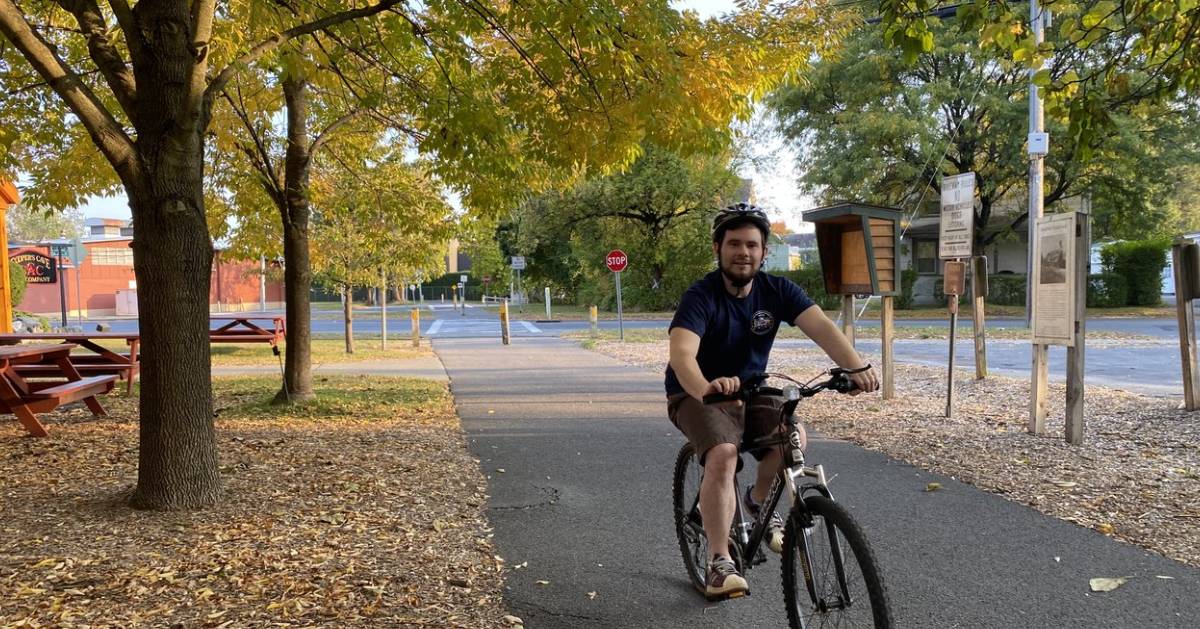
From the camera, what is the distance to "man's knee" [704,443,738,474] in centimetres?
318

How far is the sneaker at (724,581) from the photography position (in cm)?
319

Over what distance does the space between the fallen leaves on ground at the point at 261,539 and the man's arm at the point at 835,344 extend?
1798 millimetres

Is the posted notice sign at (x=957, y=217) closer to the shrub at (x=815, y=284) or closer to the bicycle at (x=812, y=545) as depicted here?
the bicycle at (x=812, y=545)

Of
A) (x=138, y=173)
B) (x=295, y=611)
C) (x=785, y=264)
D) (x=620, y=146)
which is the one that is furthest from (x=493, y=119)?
(x=785, y=264)

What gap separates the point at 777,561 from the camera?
14.0ft

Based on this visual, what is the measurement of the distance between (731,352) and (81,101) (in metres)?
3.96

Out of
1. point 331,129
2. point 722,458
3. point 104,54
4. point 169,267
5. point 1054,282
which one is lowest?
point 722,458

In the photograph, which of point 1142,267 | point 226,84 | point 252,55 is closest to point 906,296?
point 1142,267

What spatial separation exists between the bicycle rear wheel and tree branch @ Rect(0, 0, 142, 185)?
3531 millimetres

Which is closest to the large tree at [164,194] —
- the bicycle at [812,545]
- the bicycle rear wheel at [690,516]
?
the bicycle rear wheel at [690,516]

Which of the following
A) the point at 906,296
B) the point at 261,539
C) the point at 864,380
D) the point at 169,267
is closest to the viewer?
the point at 864,380

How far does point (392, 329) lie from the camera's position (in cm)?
3123

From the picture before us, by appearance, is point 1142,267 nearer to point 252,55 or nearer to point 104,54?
point 252,55

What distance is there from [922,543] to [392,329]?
28.5m
